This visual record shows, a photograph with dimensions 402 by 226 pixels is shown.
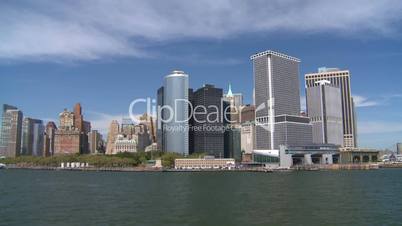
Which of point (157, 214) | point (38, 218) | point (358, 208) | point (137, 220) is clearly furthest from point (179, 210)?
point (358, 208)

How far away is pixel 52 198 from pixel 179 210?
25.3m

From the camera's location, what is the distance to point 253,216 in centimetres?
4803

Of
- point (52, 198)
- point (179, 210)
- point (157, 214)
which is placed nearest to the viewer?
point (157, 214)

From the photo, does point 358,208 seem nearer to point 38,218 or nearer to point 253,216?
point 253,216

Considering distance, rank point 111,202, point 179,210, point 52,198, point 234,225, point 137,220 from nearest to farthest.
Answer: point 234,225, point 137,220, point 179,210, point 111,202, point 52,198

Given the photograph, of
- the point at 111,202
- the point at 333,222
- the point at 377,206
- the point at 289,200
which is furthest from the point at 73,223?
the point at 377,206

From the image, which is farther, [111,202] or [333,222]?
[111,202]

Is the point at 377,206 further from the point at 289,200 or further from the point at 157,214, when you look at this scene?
the point at 157,214

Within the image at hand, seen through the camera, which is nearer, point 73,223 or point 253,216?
point 73,223

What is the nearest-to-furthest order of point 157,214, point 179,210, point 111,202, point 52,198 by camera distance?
point 157,214 → point 179,210 → point 111,202 → point 52,198

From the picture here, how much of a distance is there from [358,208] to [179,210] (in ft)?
71.4

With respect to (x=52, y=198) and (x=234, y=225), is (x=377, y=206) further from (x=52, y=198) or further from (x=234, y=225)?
(x=52, y=198)

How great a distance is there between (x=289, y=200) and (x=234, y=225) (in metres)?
22.2

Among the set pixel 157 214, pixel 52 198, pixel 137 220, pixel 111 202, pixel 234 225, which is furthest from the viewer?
pixel 52 198
